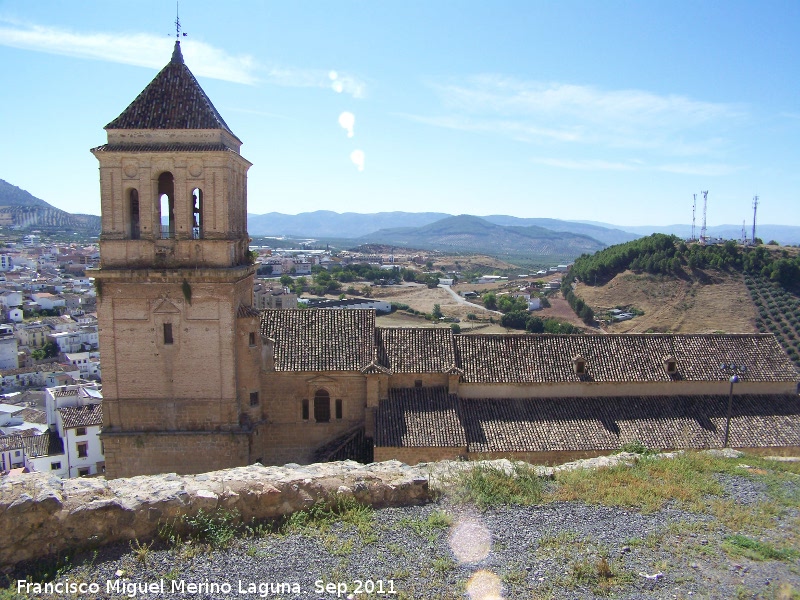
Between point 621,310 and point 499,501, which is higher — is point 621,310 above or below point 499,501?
below

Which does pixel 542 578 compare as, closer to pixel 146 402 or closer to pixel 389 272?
pixel 146 402

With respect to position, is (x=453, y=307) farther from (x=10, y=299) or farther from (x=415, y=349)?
(x=415, y=349)

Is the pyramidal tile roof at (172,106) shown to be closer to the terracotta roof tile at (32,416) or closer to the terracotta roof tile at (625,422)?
the terracotta roof tile at (625,422)

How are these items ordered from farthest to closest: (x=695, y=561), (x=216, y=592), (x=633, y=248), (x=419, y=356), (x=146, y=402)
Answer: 1. (x=633, y=248)
2. (x=419, y=356)
3. (x=146, y=402)
4. (x=695, y=561)
5. (x=216, y=592)

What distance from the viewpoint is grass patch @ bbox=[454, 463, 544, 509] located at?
9.91 metres

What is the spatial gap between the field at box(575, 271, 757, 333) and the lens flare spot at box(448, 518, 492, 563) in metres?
54.5

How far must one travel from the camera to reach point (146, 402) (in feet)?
53.8

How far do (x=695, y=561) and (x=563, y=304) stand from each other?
7874 centimetres

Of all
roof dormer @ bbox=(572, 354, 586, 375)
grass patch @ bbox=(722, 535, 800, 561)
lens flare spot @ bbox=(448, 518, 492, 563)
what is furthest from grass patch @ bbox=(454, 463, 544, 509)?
roof dormer @ bbox=(572, 354, 586, 375)

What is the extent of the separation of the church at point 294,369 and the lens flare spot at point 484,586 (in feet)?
29.9

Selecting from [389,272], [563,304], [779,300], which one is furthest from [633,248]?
[389,272]

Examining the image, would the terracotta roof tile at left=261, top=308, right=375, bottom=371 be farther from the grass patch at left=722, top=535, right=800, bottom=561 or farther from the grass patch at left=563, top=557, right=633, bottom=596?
the grass patch at left=722, top=535, right=800, bottom=561

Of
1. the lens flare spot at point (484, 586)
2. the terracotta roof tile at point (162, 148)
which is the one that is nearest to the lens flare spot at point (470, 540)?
the lens flare spot at point (484, 586)

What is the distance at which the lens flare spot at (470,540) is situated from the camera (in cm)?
809
